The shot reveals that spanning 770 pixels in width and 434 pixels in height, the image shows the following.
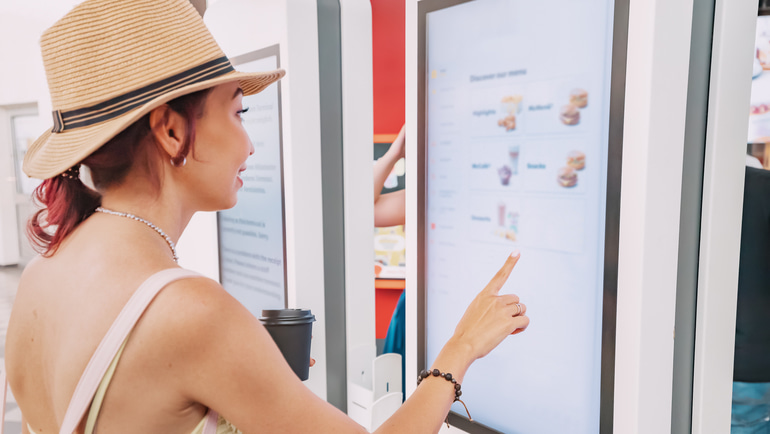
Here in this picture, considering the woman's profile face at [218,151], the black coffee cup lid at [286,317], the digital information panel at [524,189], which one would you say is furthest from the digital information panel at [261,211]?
the woman's profile face at [218,151]

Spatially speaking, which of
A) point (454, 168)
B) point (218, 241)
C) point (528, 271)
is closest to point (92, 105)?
point (454, 168)

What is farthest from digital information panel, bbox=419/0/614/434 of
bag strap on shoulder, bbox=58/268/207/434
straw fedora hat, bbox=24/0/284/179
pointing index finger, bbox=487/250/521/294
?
bag strap on shoulder, bbox=58/268/207/434

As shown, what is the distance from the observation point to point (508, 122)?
1.14 metres

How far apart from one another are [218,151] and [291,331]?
67cm

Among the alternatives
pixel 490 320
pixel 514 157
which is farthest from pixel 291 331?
pixel 514 157

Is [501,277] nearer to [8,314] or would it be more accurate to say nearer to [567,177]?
[567,177]

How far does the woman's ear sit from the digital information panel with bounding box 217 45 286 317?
0.78 metres

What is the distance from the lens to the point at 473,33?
1184mm

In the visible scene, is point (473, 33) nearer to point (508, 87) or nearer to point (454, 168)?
point (508, 87)

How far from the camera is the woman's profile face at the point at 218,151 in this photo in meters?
0.85

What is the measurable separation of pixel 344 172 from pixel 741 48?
3.62ft

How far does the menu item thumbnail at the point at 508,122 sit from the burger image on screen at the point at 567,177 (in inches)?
6.0

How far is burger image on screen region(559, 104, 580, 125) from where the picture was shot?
101 centimetres

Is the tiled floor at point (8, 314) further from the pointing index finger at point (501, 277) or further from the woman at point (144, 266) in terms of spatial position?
the pointing index finger at point (501, 277)
